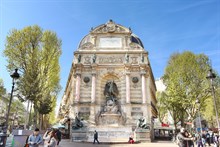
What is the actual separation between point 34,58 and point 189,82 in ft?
65.2

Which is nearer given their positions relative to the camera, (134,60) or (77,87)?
(77,87)

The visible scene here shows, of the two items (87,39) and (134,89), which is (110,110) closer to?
(134,89)

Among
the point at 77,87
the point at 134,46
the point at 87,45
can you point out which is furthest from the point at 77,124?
the point at 134,46

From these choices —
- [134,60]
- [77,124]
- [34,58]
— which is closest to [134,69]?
[134,60]

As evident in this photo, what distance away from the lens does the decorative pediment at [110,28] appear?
110ft

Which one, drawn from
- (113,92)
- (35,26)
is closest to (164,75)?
(113,92)

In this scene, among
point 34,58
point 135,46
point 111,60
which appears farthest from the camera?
point 135,46

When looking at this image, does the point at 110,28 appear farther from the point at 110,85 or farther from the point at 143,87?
the point at 143,87

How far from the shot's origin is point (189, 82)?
27797mm

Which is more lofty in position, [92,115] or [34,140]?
[92,115]

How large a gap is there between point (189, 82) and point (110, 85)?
1090 cm

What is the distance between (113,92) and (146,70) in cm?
594

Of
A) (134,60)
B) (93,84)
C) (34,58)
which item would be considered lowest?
(93,84)

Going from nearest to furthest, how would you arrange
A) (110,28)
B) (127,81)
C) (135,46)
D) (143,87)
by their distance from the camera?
(143,87) < (127,81) < (135,46) < (110,28)
